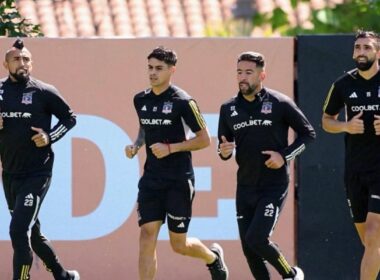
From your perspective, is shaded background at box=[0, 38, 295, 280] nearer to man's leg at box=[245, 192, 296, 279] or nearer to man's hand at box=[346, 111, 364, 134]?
man's leg at box=[245, 192, 296, 279]

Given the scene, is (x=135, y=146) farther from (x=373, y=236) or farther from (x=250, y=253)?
(x=373, y=236)

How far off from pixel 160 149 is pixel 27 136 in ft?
4.09

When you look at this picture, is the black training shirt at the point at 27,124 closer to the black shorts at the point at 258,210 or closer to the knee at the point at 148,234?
the knee at the point at 148,234

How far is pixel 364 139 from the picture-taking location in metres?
11.6

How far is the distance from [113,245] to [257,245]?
2434 millimetres

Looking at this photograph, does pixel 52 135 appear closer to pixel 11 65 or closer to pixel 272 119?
pixel 11 65

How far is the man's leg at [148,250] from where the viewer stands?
11.8m

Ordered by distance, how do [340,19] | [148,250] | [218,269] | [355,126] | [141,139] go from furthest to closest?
[340,19] < [218,269] < [141,139] < [148,250] < [355,126]

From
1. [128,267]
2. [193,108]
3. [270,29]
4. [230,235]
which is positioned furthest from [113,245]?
[270,29]

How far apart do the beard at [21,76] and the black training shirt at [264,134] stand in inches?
74.0

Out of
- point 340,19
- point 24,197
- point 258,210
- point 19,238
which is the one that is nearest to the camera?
point 258,210

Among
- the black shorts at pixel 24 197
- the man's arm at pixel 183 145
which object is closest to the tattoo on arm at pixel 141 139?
the man's arm at pixel 183 145

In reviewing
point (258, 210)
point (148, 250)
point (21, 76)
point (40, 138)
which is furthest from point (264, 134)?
point (21, 76)

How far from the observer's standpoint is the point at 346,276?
13.5 meters
